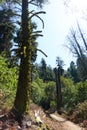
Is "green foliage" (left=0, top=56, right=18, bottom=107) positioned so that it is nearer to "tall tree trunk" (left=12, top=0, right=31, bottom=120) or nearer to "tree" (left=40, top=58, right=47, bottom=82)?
"tall tree trunk" (left=12, top=0, right=31, bottom=120)

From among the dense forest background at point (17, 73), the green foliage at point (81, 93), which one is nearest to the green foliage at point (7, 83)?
the dense forest background at point (17, 73)

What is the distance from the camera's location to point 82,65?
51.2 meters

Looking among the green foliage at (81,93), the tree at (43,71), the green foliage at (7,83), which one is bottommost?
the green foliage at (81,93)

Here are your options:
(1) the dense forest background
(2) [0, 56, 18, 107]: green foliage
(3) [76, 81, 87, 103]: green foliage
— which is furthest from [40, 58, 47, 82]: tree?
(2) [0, 56, 18, 107]: green foliage

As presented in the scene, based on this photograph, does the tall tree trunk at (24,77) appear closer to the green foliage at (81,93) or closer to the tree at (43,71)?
the green foliage at (81,93)

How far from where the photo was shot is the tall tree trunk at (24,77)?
1384 cm

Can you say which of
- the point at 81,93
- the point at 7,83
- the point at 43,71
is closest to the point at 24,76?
the point at 7,83

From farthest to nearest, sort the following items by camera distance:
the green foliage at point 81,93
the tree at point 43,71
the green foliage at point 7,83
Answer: the tree at point 43,71 < the green foliage at point 81,93 < the green foliage at point 7,83

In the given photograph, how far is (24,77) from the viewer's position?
1413 cm

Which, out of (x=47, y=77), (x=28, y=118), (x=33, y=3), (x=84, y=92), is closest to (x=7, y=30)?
(x=84, y=92)

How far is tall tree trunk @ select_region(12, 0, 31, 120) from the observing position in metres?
13.8

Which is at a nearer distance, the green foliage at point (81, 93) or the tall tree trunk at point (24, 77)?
the tall tree trunk at point (24, 77)

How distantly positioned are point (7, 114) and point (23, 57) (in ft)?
8.47

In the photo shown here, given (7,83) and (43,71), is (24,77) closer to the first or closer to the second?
(7,83)
